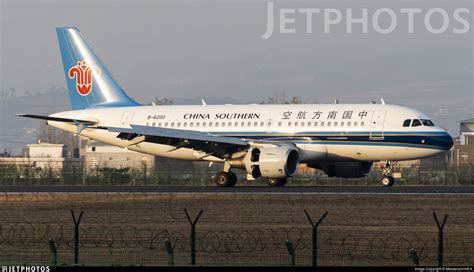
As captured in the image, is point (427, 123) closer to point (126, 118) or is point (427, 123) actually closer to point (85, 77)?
point (126, 118)

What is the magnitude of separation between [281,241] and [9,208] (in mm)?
16335

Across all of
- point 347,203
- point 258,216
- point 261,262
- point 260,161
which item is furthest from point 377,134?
point 261,262

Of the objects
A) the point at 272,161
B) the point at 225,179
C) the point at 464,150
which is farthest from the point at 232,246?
the point at 464,150

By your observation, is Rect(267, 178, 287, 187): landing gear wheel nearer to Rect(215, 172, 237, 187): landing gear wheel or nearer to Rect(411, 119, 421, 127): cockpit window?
Rect(215, 172, 237, 187): landing gear wheel

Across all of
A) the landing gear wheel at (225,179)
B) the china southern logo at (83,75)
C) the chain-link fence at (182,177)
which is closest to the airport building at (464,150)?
the chain-link fence at (182,177)

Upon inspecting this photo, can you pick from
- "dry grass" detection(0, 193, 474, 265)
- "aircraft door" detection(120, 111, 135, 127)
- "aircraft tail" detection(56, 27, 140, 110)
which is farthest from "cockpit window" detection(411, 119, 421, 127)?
"aircraft tail" detection(56, 27, 140, 110)

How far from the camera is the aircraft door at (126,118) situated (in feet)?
206

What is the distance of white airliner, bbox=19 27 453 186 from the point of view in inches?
2157

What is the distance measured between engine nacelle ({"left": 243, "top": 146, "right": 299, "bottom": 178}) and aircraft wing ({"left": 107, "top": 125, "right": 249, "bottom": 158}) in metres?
1.14

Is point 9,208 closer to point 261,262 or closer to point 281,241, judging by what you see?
point 281,241

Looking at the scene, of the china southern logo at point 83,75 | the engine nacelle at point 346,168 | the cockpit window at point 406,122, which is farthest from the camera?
the china southern logo at point 83,75

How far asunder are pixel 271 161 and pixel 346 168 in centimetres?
590

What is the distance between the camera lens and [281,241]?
31359 millimetres

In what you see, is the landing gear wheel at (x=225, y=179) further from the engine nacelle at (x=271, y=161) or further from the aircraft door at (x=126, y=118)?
the aircraft door at (x=126, y=118)
